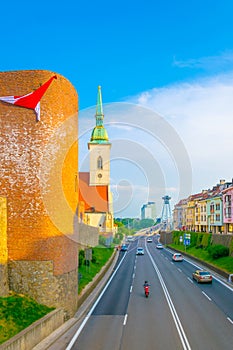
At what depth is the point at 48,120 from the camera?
17719 mm

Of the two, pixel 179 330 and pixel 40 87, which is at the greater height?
pixel 40 87

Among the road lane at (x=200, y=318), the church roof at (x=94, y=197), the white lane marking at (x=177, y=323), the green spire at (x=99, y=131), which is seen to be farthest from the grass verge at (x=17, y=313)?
the green spire at (x=99, y=131)

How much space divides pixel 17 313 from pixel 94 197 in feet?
218

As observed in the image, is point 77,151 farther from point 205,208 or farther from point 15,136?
point 205,208

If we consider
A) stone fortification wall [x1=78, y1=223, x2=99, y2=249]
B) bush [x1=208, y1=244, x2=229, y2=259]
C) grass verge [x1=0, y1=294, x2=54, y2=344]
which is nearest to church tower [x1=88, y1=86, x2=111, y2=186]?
stone fortification wall [x1=78, y1=223, x2=99, y2=249]

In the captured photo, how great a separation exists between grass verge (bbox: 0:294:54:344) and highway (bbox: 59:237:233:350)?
1953mm

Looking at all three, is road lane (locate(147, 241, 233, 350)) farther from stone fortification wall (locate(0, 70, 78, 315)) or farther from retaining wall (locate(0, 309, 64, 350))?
stone fortification wall (locate(0, 70, 78, 315))

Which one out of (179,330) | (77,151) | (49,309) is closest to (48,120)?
(77,151)

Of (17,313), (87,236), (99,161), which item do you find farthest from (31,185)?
(99,161)

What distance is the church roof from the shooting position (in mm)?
78938

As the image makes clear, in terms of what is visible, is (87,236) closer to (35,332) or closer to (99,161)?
(35,332)

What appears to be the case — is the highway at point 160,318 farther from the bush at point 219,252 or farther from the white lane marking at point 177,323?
the bush at point 219,252

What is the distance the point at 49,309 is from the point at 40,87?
35.2 feet

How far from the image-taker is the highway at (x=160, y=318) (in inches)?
586
